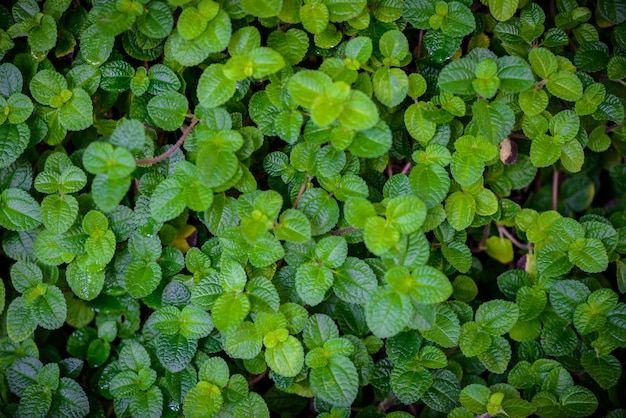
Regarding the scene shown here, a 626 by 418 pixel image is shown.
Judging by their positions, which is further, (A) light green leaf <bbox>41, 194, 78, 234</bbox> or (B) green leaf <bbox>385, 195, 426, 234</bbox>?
(A) light green leaf <bbox>41, 194, 78, 234</bbox>

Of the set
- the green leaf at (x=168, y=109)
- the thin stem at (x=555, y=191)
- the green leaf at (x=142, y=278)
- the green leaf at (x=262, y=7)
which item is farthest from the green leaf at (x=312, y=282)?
the thin stem at (x=555, y=191)

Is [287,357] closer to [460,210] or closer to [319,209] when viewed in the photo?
[319,209]

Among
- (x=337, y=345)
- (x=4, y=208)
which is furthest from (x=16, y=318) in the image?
(x=337, y=345)

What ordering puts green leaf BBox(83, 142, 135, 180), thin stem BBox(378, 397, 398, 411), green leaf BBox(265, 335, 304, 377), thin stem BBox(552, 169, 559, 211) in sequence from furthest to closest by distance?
thin stem BBox(552, 169, 559, 211), thin stem BBox(378, 397, 398, 411), green leaf BBox(265, 335, 304, 377), green leaf BBox(83, 142, 135, 180)

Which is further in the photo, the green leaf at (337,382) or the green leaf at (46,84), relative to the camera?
the green leaf at (46,84)

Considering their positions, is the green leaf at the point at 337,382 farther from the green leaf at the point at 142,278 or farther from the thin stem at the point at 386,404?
the green leaf at the point at 142,278

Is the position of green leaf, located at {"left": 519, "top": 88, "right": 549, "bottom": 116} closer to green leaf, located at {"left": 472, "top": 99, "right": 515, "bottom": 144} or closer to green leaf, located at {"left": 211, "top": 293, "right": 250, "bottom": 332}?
green leaf, located at {"left": 472, "top": 99, "right": 515, "bottom": 144}

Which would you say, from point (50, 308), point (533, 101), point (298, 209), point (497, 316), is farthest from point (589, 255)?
point (50, 308)

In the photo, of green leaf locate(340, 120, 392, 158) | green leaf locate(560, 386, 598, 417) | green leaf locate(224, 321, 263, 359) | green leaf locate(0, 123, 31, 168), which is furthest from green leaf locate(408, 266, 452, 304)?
green leaf locate(0, 123, 31, 168)
